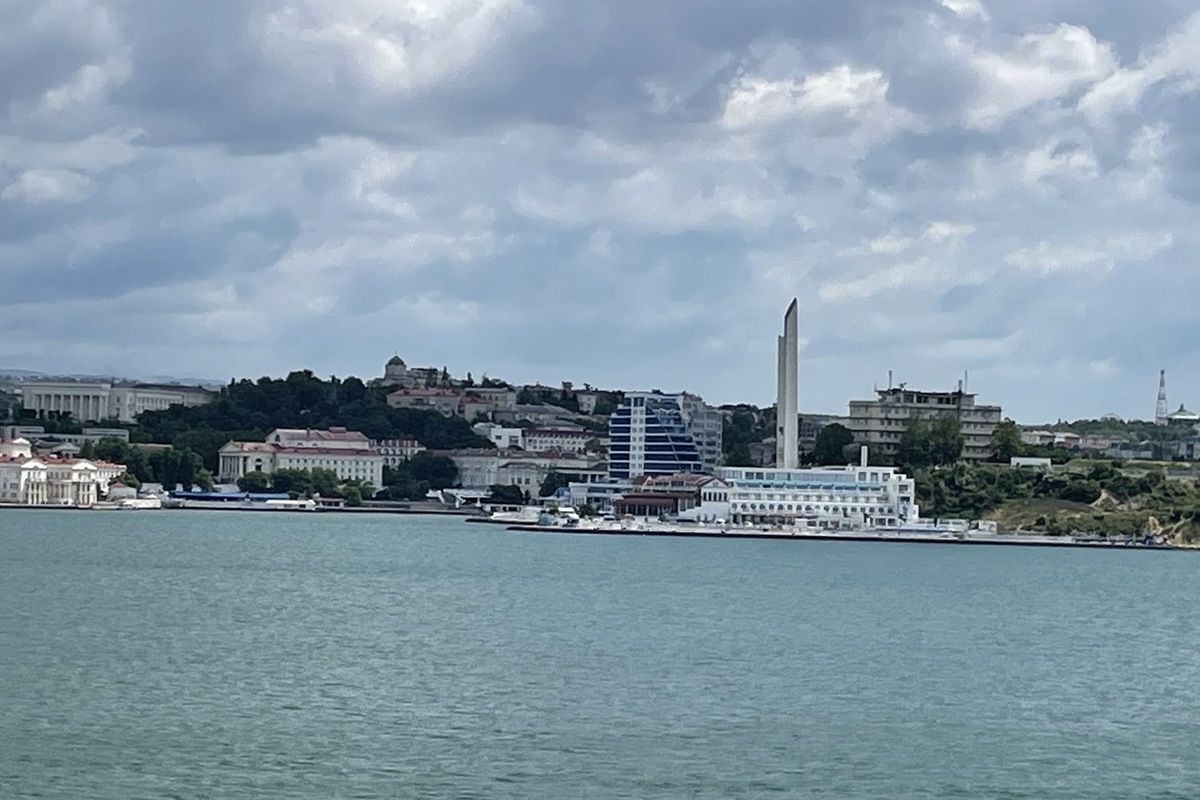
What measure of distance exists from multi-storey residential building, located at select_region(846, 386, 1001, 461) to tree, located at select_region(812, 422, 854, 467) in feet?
2.77

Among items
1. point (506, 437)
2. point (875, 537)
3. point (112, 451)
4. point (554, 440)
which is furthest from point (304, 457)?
point (875, 537)

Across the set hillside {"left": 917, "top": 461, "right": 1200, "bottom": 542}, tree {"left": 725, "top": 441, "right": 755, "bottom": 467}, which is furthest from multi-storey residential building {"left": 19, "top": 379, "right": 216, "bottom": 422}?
hillside {"left": 917, "top": 461, "right": 1200, "bottom": 542}

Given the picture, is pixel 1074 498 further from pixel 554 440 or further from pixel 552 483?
pixel 554 440

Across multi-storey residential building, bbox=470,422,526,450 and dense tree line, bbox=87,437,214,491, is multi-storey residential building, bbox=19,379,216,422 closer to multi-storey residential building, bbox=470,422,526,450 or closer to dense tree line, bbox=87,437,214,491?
multi-storey residential building, bbox=470,422,526,450

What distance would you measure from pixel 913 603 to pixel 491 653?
1723cm

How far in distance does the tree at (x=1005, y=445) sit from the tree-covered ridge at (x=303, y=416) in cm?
4827

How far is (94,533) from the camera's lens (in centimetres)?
8269

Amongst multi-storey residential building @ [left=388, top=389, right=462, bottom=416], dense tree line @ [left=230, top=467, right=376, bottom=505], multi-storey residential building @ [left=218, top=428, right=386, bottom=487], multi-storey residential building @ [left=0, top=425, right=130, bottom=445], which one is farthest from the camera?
multi-storey residential building @ [left=388, top=389, right=462, bottom=416]

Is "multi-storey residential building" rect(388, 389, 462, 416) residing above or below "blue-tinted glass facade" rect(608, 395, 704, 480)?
above

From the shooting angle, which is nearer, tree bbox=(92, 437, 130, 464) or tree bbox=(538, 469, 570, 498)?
tree bbox=(92, 437, 130, 464)

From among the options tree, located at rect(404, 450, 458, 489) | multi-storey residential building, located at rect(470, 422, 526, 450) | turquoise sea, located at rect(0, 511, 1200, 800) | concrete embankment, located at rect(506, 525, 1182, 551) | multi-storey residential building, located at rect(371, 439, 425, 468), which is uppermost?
multi-storey residential building, located at rect(470, 422, 526, 450)

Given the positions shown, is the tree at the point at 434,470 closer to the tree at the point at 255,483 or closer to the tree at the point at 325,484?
the tree at the point at 325,484

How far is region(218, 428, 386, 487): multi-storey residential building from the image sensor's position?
136000 millimetres

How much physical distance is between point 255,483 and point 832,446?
111 feet
